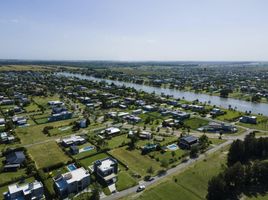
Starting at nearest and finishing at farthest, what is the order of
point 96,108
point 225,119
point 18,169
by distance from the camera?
1. point 18,169
2. point 225,119
3. point 96,108

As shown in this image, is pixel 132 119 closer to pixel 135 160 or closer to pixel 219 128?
pixel 219 128

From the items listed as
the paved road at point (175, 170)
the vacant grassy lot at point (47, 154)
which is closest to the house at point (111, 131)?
the vacant grassy lot at point (47, 154)

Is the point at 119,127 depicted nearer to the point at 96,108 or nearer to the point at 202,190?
the point at 96,108

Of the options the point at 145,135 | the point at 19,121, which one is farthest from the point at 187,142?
the point at 19,121

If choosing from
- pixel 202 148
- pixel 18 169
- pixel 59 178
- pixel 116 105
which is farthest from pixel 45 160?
pixel 116 105

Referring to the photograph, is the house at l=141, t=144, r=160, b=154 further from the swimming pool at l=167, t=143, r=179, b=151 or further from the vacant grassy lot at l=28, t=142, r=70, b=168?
the vacant grassy lot at l=28, t=142, r=70, b=168

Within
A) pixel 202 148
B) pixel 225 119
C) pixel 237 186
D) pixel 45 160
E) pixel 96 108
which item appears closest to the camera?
pixel 237 186

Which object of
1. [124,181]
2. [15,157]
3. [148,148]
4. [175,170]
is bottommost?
[124,181]
